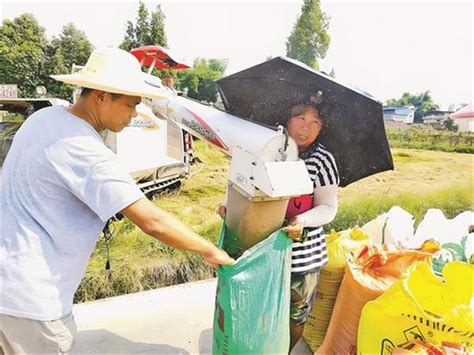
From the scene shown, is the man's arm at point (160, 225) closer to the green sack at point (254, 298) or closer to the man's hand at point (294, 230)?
the green sack at point (254, 298)

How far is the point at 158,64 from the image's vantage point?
4.52m

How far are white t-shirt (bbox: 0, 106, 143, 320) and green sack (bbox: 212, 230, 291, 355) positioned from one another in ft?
1.75

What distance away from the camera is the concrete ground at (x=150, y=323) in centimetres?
222

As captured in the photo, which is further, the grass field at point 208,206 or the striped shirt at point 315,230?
the grass field at point 208,206

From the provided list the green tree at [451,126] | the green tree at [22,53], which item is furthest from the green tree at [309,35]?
the green tree at [22,53]

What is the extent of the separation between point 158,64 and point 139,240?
7.09 ft

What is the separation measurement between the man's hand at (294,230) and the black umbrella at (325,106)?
0.33 metres

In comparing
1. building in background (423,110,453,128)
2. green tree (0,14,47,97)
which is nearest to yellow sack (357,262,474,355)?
building in background (423,110,453,128)

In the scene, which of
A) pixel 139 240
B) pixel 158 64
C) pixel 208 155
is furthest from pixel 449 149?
pixel 139 240

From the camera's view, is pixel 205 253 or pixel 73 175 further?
pixel 205 253

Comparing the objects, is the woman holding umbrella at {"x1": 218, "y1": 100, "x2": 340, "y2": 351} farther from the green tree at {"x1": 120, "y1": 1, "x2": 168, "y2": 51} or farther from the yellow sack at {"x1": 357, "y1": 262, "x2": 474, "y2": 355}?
the green tree at {"x1": 120, "y1": 1, "x2": 168, "y2": 51}

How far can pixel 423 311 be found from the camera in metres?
1.51

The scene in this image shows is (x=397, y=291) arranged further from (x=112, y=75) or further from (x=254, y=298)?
(x=112, y=75)

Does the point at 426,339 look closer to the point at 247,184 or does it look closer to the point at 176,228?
the point at 247,184
